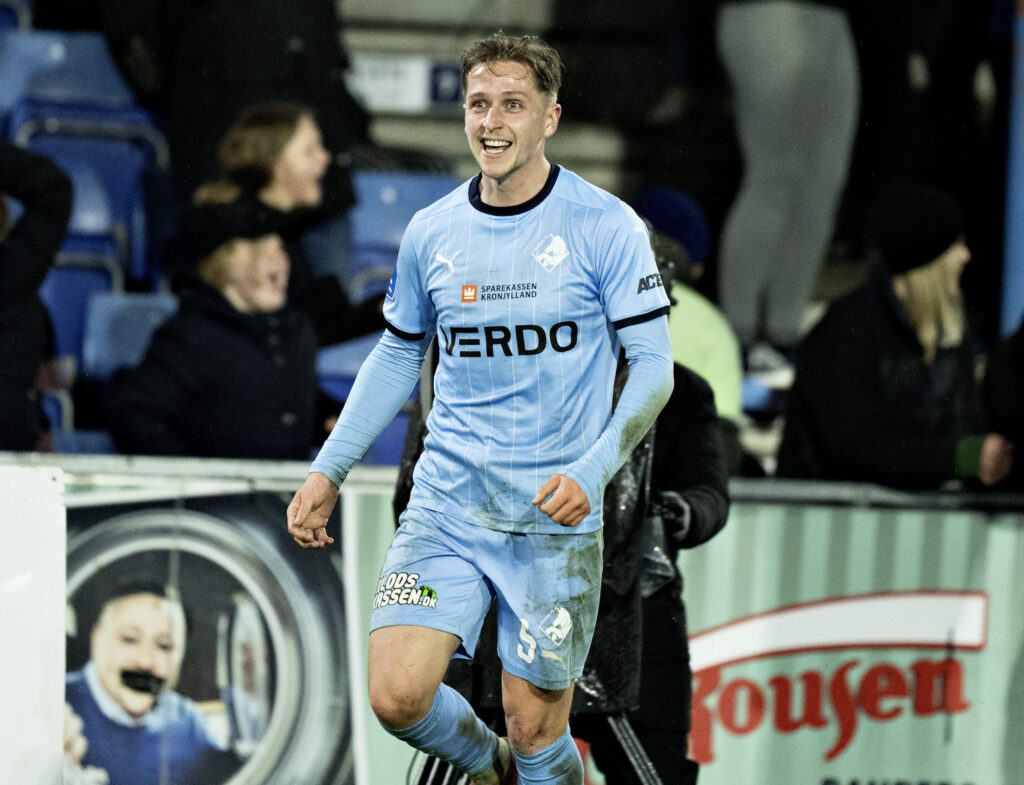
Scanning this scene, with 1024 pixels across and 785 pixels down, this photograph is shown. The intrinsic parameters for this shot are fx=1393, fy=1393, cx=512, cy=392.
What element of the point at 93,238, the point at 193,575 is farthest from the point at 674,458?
the point at 93,238

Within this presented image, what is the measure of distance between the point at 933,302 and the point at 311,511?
3.06 meters

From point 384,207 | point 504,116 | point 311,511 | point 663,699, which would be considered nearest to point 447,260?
point 504,116

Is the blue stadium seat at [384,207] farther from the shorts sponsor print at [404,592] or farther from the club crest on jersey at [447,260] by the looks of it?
the shorts sponsor print at [404,592]

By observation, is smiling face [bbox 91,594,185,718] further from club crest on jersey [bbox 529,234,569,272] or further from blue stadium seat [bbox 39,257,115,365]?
club crest on jersey [bbox 529,234,569,272]

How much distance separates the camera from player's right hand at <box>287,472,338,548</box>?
3.60 meters

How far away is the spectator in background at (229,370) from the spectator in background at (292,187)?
0.27 meters

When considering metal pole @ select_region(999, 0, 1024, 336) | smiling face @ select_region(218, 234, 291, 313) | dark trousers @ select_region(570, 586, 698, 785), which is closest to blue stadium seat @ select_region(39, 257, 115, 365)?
smiling face @ select_region(218, 234, 291, 313)

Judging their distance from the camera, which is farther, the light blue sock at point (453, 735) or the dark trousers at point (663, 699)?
the dark trousers at point (663, 699)

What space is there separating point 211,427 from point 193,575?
0.70 metres

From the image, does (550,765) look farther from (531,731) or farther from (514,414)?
(514,414)

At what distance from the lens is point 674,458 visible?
181 inches

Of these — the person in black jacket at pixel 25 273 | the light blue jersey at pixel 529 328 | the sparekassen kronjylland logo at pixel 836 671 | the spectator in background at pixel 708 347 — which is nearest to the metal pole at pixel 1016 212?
the spectator in background at pixel 708 347

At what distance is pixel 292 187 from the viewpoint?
603 cm

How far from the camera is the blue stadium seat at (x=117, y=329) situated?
20.1 ft
